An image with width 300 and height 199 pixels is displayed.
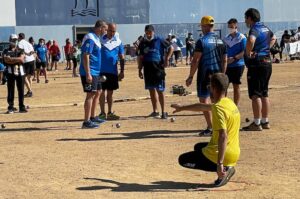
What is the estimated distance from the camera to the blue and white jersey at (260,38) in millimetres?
10359

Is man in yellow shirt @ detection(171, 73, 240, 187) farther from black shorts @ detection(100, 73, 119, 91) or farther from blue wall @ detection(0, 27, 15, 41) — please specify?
blue wall @ detection(0, 27, 15, 41)

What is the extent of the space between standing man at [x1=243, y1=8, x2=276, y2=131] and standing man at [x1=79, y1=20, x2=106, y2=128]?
2.56 metres

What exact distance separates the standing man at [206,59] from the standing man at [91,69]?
76.5 inches

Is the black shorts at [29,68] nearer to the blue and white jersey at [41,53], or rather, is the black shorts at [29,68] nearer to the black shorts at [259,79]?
the blue and white jersey at [41,53]

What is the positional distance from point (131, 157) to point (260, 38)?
9.96ft

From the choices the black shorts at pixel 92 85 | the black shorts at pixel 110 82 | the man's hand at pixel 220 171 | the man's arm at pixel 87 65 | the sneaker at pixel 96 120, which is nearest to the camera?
the man's hand at pixel 220 171

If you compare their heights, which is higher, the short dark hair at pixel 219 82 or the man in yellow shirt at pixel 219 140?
the short dark hair at pixel 219 82

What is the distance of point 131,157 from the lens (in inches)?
342

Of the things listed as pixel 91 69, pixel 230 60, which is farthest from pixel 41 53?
pixel 230 60

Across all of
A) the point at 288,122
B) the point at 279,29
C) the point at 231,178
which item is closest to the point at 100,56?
the point at 288,122

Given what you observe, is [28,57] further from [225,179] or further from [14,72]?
[225,179]

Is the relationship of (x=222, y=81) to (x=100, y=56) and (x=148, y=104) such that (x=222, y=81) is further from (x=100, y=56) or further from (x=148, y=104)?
(x=148, y=104)

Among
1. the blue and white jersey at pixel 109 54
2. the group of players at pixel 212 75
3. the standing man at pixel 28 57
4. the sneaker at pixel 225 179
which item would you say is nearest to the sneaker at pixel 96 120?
the group of players at pixel 212 75

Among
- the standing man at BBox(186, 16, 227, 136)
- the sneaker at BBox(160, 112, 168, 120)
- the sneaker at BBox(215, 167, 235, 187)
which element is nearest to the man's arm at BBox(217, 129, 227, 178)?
the sneaker at BBox(215, 167, 235, 187)
